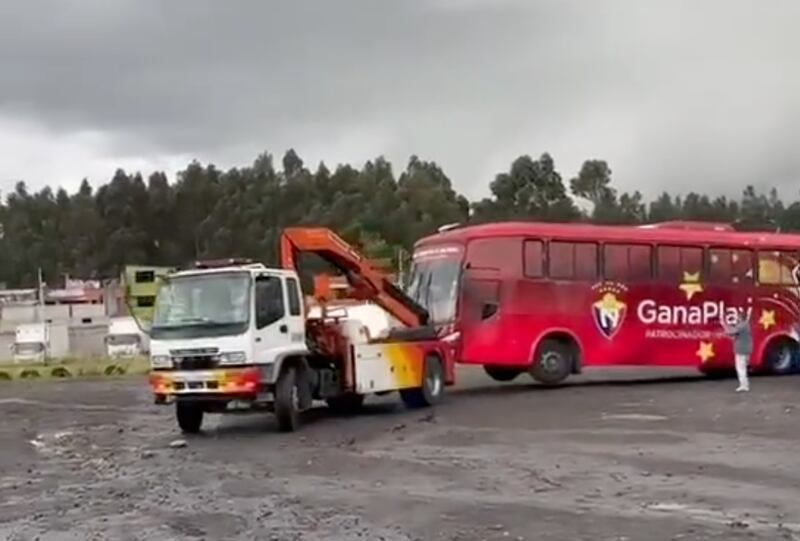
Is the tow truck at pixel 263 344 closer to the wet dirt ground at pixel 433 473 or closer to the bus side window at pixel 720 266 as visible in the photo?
the wet dirt ground at pixel 433 473

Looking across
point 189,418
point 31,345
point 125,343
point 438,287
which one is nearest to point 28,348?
point 31,345

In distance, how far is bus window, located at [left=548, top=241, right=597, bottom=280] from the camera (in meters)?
27.7

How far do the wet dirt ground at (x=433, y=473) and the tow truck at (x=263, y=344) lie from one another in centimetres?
62

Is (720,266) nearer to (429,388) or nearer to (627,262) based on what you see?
(627,262)

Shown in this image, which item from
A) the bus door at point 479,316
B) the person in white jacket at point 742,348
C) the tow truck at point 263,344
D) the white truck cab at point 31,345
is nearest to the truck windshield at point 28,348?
the white truck cab at point 31,345

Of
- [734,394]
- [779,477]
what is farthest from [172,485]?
[734,394]

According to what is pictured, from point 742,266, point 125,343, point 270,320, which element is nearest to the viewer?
point 270,320

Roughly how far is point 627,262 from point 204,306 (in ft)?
40.5

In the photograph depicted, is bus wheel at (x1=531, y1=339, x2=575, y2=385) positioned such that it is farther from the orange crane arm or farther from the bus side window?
the bus side window

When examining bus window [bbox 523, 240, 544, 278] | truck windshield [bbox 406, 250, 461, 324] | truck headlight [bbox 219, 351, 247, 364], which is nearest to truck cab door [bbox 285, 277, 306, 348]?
truck headlight [bbox 219, 351, 247, 364]

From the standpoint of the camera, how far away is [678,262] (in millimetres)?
29391

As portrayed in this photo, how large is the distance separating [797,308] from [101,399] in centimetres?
1699

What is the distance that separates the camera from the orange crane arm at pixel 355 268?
22578mm

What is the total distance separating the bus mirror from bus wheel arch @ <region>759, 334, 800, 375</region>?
25.5 feet
